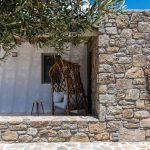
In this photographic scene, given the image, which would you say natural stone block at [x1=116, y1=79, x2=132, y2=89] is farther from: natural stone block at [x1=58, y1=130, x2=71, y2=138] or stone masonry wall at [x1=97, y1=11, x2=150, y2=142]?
natural stone block at [x1=58, y1=130, x2=71, y2=138]

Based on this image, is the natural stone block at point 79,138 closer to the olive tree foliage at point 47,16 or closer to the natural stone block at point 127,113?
the natural stone block at point 127,113

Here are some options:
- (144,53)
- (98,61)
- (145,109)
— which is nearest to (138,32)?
(144,53)

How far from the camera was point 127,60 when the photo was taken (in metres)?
8.18

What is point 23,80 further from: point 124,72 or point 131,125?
point 131,125

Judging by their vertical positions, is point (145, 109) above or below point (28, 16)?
below

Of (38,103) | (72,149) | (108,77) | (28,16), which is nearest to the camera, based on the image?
(28,16)

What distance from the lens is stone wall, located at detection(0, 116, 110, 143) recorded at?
820cm

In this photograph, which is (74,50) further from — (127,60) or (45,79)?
(127,60)

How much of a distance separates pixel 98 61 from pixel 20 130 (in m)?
2.79

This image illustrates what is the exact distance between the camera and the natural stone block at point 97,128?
26.9ft

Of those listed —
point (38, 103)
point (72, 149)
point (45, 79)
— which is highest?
point (45, 79)

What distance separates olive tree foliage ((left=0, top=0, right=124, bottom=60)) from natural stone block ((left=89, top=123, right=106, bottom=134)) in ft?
15.4

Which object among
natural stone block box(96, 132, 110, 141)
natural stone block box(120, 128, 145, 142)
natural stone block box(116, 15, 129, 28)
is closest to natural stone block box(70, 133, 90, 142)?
natural stone block box(96, 132, 110, 141)

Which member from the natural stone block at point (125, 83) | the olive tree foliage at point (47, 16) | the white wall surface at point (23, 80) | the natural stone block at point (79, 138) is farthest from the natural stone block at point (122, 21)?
the olive tree foliage at point (47, 16)
